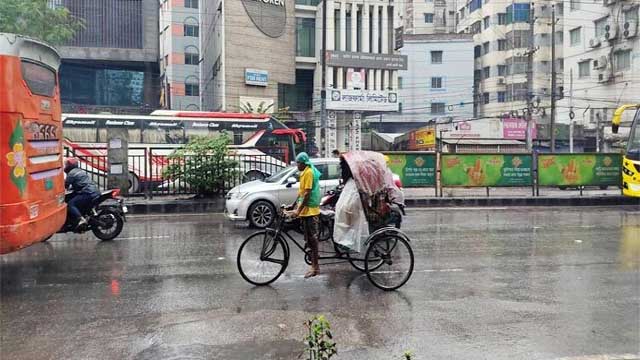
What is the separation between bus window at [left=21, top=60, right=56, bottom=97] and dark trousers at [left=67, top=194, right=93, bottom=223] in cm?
255

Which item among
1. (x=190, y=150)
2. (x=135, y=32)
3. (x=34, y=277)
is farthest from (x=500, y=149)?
(x=34, y=277)

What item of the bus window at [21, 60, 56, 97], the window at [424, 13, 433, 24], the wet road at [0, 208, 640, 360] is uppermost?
the window at [424, 13, 433, 24]

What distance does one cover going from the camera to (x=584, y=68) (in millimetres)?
45750

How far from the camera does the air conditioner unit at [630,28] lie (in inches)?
1540

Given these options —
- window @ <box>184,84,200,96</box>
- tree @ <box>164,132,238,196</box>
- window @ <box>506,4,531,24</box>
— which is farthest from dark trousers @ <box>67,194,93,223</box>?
window @ <box>506,4,531,24</box>

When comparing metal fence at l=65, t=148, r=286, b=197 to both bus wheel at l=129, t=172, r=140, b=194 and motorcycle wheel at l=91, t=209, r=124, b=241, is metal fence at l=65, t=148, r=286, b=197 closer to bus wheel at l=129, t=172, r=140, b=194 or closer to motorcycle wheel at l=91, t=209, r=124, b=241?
bus wheel at l=129, t=172, r=140, b=194

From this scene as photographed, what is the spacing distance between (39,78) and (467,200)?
13.4 metres

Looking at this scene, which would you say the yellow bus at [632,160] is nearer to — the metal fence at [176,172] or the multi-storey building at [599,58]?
the metal fence at [176,172]

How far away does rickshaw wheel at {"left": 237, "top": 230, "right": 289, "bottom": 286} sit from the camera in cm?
717

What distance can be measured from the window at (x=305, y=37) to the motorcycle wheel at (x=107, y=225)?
34632 millimetres

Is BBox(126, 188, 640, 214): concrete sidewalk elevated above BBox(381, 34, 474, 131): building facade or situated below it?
below

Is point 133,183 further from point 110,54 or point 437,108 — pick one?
point 437,108

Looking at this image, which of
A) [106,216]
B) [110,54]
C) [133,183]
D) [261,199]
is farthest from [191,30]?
[106,216]

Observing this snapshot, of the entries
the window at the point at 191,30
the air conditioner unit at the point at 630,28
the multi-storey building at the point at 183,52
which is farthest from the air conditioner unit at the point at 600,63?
the window at the point at 191,30
